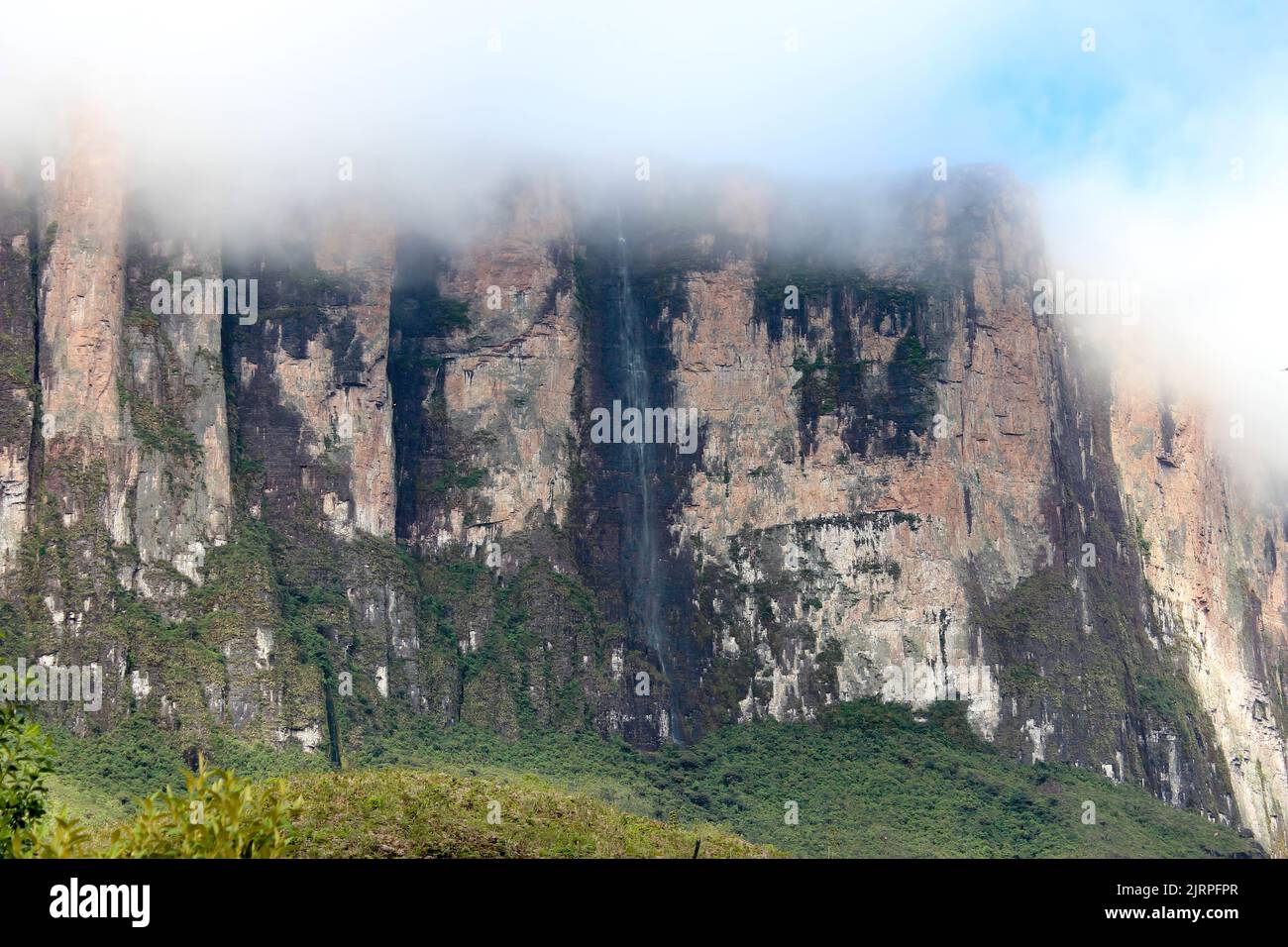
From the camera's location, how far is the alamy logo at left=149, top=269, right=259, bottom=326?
85.8 m

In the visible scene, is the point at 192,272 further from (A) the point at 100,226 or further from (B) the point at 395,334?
(B) the point at 395,334

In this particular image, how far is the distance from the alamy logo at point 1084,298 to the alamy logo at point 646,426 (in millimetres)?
21949

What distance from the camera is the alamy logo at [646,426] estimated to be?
9956 cm

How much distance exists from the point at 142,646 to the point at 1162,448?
216 feet

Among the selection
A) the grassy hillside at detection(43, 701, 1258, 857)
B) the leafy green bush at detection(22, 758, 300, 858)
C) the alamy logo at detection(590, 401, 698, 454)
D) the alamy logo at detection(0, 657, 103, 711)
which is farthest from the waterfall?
the leafy green bush at detection(22, 758, 300, 858)

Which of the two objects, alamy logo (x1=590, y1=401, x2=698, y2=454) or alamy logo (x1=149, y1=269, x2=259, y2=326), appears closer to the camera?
alamy logo (x1=149, y1=269, x2=259, y2=326)

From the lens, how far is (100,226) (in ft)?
276

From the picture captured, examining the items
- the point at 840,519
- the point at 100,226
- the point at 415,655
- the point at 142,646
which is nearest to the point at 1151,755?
the point at 840,519

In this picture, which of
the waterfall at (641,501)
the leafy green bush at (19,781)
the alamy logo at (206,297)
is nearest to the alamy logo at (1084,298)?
the waterfall at (641,501)

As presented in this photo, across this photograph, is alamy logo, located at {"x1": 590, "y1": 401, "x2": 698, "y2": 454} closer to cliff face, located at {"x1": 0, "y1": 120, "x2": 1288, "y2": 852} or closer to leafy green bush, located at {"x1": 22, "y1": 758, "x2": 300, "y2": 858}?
cliff face, located at {"x1": 0, "y1": 120, "x2": 1288, "y2": 852}

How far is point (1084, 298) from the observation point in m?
112

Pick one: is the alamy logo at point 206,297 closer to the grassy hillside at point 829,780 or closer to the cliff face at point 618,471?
the cliff face at point 618,471
